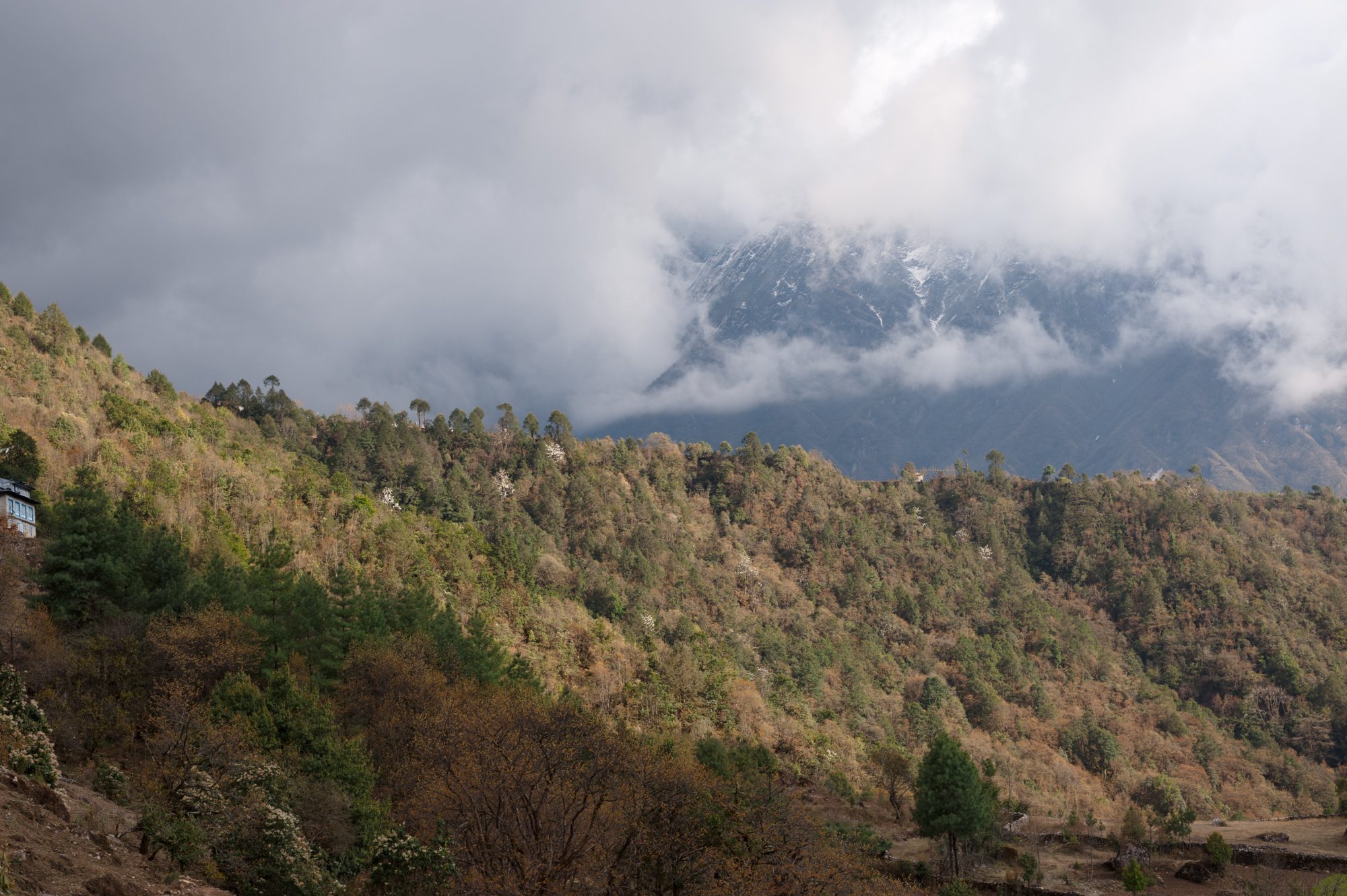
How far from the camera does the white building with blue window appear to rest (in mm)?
53062

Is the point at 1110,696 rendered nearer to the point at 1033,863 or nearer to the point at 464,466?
the point at 1033,863

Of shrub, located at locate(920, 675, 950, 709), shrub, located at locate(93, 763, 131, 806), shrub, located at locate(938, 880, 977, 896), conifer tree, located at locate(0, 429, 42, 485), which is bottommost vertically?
shrub, located at locate(938, 880, 977, 896)

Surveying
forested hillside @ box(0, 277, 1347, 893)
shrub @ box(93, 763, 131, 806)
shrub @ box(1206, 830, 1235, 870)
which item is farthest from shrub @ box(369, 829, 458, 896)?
shrub @ box(1206, 830, 1235, 870)

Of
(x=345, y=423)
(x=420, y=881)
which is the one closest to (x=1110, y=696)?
(x=345, y=423)

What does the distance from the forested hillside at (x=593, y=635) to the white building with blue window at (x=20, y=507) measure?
85cm

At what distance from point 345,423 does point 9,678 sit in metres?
75.3

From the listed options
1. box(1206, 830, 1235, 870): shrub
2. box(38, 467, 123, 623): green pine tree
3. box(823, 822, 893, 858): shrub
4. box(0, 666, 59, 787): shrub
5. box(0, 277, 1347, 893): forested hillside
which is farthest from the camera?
box(1206, 830, 1235, 870): shrub

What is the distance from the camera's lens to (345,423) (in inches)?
3967

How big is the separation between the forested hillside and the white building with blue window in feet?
2.79

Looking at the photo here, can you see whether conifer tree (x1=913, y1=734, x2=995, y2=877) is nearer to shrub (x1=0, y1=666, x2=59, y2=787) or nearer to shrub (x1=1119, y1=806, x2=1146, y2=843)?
shrub (x1=1119, y1=806, x2=1146, y2=843)

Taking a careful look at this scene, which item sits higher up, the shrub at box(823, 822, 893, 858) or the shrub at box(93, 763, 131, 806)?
the shrub at box(93, 763, 131, 806)

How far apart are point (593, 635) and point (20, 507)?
45.0 m

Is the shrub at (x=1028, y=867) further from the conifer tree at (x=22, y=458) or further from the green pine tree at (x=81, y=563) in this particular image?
the conifer tree at (x=22, y=458)

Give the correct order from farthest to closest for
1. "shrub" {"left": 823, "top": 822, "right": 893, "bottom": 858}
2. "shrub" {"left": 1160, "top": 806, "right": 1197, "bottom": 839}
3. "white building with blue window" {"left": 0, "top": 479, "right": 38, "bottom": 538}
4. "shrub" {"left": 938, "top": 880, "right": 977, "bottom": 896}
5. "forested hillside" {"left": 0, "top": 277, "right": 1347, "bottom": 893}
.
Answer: "white building with blue window" {"left": 0, "top": 479, "right": 38, "bottom": 538} < "shrub" {"left": 1160, "top": 806, "right": 1197, "bottom": 839} < "shrub" {"left": 823, "top": 822, "right": 893, "bottom": 858} < "shrub" {"left": 938, "top": 880, "right": 977, "bottom": 896} < "forested hillside" {"left": 0, "top": 277, "right": 1347, "bottom": 893}
